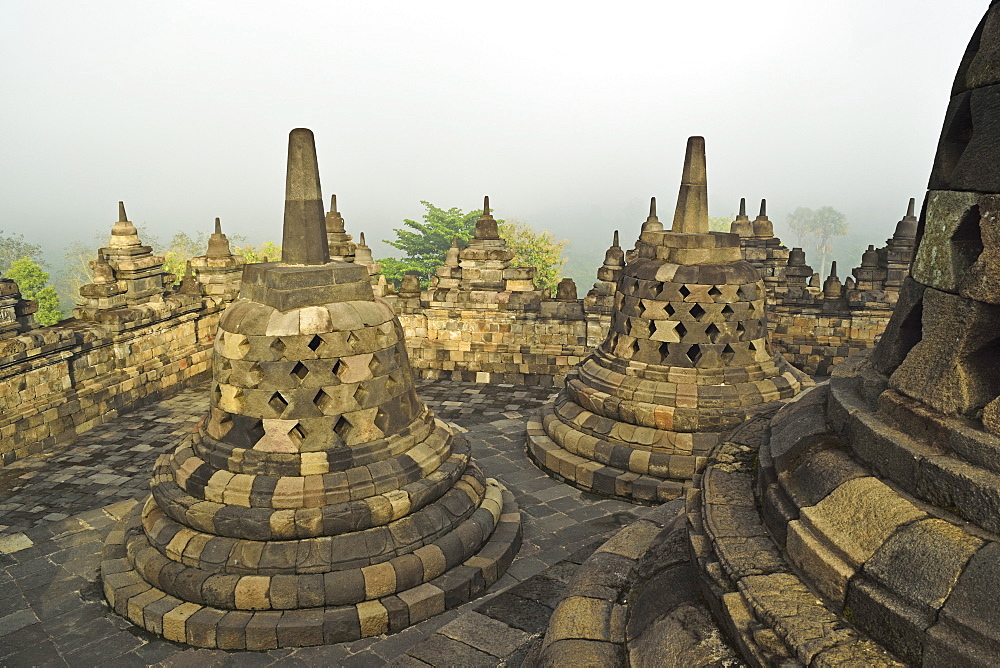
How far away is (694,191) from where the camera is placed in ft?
27.6

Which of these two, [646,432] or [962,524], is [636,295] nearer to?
[646,432]

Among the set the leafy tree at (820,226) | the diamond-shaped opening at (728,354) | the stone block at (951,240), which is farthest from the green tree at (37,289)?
the leafy tree at (820,226)

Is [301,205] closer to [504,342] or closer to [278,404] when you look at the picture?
[278,404]

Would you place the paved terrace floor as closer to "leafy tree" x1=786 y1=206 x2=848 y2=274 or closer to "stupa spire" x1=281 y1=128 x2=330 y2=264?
"stupa spire" x1=281 y1=128 x2=330 y2=264

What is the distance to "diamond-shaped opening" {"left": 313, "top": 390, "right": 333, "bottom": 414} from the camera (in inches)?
231

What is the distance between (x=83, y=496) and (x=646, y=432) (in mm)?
7235

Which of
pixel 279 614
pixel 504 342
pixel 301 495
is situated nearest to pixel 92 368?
pixel 504 342

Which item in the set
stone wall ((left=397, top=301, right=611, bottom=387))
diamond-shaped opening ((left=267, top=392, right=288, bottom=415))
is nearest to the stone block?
diamond-shaped opening ((left=267, top=392, right=288, bottom=415))

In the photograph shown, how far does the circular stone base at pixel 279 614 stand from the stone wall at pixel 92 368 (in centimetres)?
517

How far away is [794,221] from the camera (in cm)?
12231

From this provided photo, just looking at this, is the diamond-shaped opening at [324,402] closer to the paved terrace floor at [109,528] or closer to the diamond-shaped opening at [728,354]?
the paved terrace floor at [109,528]

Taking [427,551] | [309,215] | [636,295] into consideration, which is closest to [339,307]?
[309,215]

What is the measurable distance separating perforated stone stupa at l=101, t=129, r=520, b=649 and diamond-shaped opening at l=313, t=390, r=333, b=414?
1cm

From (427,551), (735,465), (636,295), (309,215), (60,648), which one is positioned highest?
(309,215)
